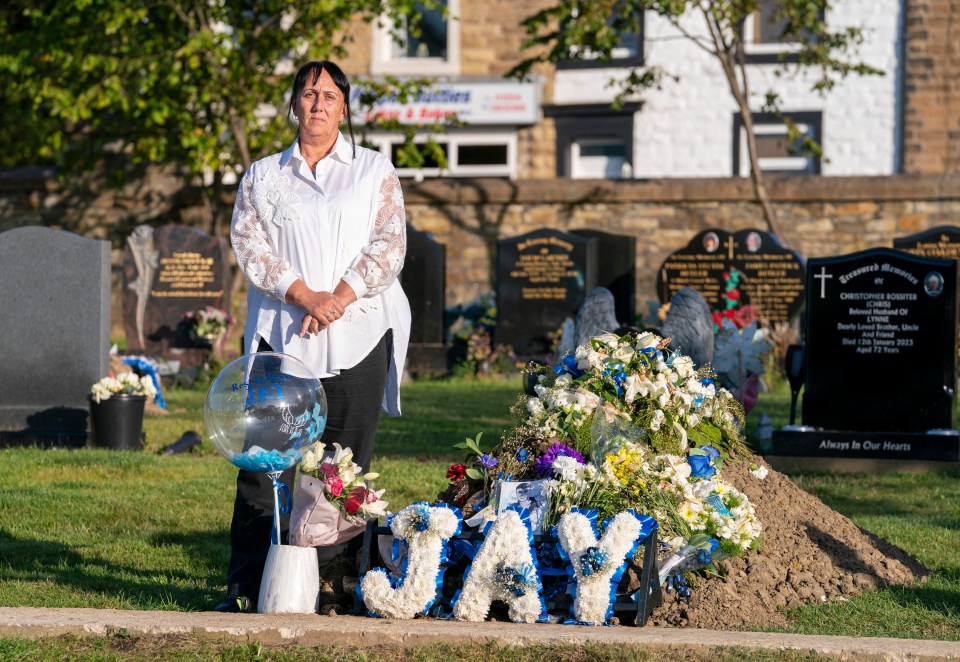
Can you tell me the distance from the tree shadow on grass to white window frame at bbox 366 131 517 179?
59.1ft

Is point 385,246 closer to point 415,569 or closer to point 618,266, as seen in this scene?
point 415,569

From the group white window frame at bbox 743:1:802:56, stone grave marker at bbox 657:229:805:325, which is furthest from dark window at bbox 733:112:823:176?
stone grave marker at bbox 657:229:805:325

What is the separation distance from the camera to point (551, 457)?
5461mm

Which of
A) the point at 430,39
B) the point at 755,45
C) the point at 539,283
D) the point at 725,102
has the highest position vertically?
the point at 430,39

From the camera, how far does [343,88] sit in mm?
5141

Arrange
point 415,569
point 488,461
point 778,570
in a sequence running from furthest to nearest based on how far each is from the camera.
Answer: point 778,570 → point 488,461 → point 415,569

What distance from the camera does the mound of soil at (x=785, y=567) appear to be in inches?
205

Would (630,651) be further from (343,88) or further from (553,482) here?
(343,88)

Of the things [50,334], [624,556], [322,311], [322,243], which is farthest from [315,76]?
[50,334]

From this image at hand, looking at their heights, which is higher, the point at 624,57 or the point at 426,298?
the point at 624,57

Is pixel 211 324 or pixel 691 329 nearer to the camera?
pixel 691 329

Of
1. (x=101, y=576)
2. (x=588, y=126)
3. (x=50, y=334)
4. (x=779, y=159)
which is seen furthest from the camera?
(x=588, y=126)

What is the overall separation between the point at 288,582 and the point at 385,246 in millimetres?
1195

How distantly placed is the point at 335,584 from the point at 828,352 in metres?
5.65
